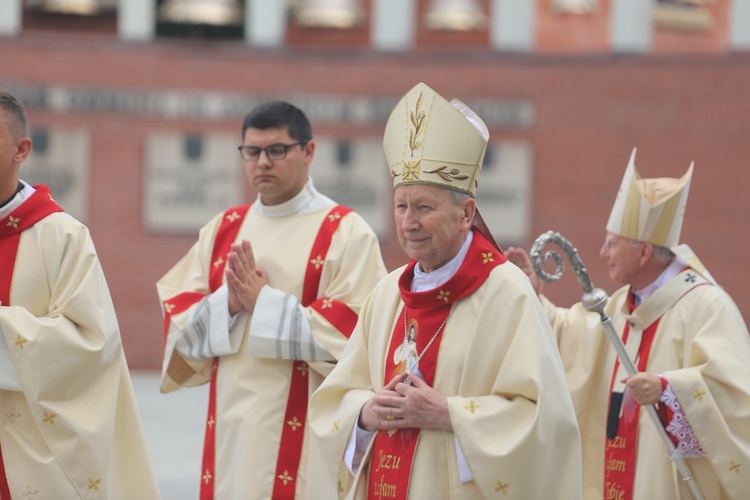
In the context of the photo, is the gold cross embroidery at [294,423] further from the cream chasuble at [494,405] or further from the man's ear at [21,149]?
the man's ear at [21,149]

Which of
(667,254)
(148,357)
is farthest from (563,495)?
(148,357)

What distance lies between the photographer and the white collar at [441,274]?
420 cm

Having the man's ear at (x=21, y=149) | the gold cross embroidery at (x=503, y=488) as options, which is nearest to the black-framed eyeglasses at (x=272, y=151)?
the man's ear at (x=21, y=149)

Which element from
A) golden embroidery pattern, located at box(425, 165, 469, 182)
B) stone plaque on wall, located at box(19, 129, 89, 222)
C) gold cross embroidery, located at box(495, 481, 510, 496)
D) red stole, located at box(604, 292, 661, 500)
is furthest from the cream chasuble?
stone plaque on wall, located at box(19, 129, 89, 222)

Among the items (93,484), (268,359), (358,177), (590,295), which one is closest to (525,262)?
(590,295)

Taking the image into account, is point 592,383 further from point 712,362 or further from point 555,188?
point 555,188

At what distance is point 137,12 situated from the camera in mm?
15609

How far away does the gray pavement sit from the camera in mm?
9156

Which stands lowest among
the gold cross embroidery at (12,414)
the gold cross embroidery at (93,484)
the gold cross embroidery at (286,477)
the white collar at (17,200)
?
the gold cross embroidery at (286,477)

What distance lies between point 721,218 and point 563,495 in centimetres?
1211

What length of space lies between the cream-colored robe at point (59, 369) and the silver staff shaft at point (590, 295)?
1755mm

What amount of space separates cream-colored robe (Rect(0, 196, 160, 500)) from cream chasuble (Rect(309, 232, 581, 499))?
981 mm

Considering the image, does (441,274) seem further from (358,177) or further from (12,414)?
(358,177)

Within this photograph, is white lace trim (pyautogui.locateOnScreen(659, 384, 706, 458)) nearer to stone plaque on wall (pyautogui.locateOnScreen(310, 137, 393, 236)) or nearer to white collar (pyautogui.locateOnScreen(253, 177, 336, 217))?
white collar (pyautogui.locateOnScreen(253, 177, 336, 217))
